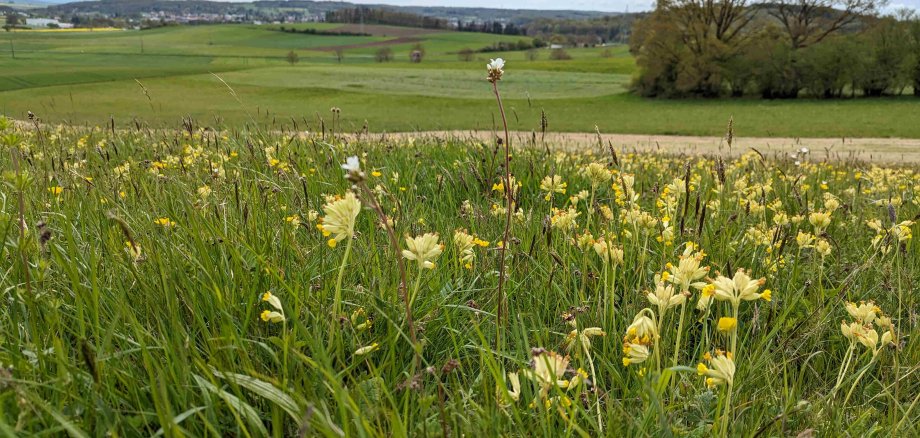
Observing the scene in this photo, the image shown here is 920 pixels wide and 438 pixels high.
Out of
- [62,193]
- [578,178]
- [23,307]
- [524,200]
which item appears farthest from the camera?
[578,178]

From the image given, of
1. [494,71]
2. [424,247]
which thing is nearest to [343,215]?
[424,247]

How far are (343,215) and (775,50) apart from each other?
49.4 meters

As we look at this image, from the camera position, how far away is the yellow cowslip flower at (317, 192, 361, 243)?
1.59 metres

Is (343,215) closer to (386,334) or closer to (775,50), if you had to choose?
(386,334)

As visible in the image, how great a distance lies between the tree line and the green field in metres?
1.79

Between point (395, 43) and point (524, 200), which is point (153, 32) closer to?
point (395, 43)

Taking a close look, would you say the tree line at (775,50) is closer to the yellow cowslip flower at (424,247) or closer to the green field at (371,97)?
the green field at (371,97)

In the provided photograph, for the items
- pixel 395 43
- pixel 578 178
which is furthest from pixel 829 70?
pixel 395 43

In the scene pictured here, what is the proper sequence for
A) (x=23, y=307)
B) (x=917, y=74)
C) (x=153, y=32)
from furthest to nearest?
(x=153, y=32), (x=917, y=74), (x=23, y=307)

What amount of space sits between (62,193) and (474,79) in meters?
60.0

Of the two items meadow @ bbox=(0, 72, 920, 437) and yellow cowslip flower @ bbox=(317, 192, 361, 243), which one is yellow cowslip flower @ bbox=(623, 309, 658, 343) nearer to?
meadow @ bbox=(0, 72, 920, 437)

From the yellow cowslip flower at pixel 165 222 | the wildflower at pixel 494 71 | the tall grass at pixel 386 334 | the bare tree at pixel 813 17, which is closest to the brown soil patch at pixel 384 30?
the bare tree at pixel 813 17

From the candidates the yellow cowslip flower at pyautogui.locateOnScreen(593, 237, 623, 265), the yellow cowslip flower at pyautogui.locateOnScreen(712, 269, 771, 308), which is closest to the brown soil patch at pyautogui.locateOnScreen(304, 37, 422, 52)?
the yellow cowslip flower at pyautogui.locateOnScreen(593, 237, 623, 265)

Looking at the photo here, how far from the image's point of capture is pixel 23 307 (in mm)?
1994
